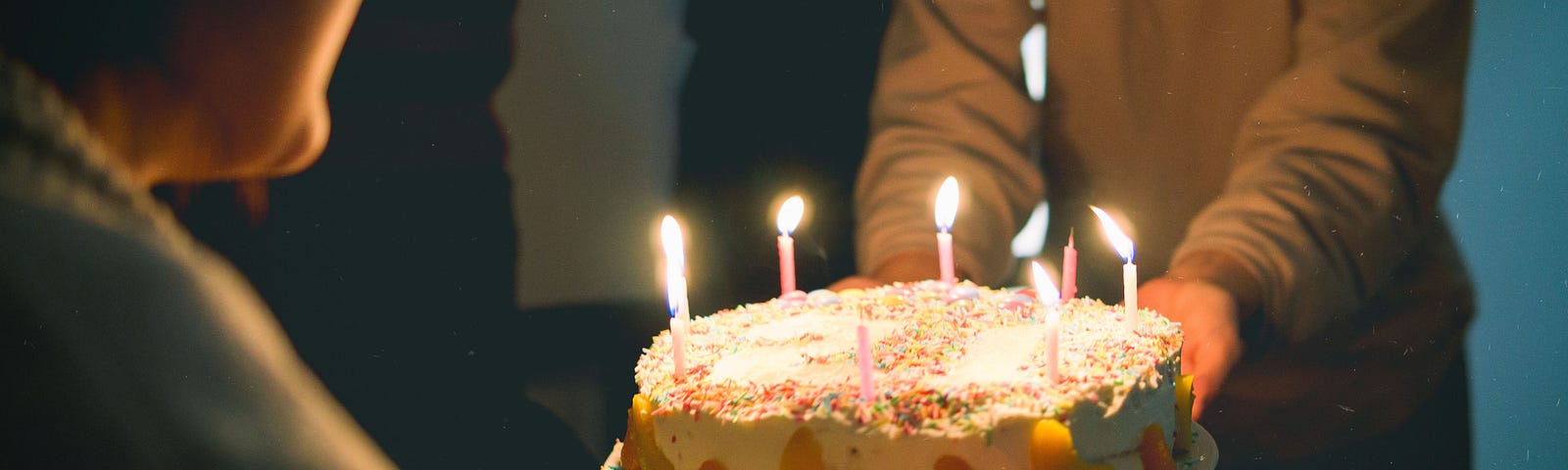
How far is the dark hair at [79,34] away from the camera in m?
2.01

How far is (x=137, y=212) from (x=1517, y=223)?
2.76 metres

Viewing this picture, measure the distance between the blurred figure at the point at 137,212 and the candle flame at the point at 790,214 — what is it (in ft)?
3.07

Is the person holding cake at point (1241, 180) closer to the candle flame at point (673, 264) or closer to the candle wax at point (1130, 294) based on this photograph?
the candle wax at point (1130, 294)

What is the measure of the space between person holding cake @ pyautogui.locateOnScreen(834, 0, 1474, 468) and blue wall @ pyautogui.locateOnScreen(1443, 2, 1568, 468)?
45 mm

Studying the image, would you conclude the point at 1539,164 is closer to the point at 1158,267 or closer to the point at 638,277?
the point at 1158,267

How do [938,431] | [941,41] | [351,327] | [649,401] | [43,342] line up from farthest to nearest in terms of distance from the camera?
1. [941,41]
2. [351,327]
3. [43,342]
4. [649,401]
5. [938,431]

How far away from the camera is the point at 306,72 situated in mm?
2188

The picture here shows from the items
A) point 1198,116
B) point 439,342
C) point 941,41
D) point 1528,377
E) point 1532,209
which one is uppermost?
point 941,41

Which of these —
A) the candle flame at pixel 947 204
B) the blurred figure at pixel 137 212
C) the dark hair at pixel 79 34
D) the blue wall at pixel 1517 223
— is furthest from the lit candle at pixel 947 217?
the dark hair at pixel 79 34

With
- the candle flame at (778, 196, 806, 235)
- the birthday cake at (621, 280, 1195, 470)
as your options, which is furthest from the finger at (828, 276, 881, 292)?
the birthday cake at (621, 280, 1195, 470)

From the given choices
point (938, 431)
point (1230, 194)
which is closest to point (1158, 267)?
point (1230, 194)

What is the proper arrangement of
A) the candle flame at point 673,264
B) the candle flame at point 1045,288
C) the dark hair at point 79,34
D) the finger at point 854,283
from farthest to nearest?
the finger at point 854,283
the dark hair at point 79,34
the candle flame at point 673,264
the candle flame at point 1045,288

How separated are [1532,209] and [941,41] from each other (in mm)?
1263

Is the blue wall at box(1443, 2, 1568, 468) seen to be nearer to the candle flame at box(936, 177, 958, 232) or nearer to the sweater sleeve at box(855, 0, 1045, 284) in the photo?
the sweater sleeve at box(855, 0, 1045, 284)
